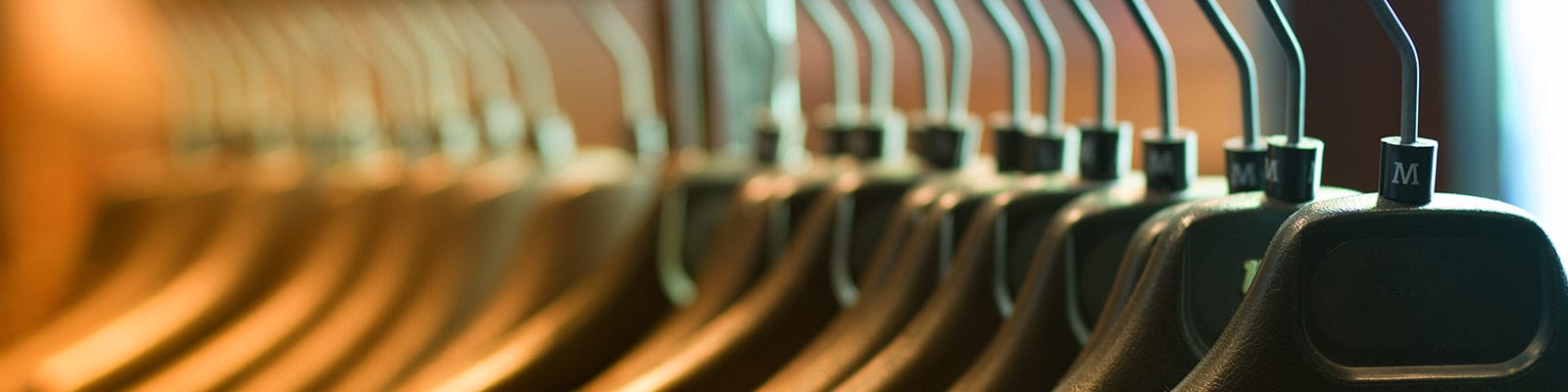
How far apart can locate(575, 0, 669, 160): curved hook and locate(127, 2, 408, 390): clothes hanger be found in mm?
269

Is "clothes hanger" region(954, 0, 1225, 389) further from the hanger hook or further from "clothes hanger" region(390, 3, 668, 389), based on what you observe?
the hanger hook

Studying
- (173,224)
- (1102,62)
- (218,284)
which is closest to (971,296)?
(1102,62)

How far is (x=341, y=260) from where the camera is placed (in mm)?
1558

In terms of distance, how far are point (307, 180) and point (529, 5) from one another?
18.4 inches

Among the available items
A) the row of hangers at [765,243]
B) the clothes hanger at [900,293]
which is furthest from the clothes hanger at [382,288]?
the clothes hanger at [900,293]

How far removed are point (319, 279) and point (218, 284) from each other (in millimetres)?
241

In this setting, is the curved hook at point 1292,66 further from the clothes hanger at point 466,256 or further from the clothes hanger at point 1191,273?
the clothes hanger at point 466,256

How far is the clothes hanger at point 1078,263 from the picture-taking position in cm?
73

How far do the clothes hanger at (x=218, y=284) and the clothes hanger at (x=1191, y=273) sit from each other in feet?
3.41

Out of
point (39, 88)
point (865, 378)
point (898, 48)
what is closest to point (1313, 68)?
point (865, 378)

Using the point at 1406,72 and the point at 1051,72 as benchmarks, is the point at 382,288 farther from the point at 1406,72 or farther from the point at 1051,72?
the point at 1406,72

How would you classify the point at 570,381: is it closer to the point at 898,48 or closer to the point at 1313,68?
the point at 1313,68

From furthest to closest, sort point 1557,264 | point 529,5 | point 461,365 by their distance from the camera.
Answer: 1. point 529,5
2. point 461,365
3. point 1557,264

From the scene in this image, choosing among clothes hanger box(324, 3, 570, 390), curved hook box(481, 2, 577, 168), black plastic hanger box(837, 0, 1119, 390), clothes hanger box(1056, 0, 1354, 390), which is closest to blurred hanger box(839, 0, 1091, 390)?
black plastic hanger box(837, 0, 1119, 390)
